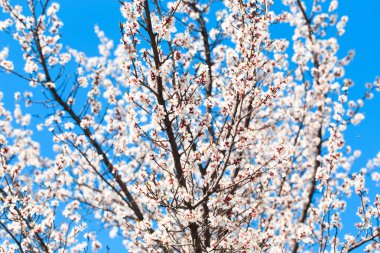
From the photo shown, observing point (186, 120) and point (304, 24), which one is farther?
point (304, 24)

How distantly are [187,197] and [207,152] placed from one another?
58cm

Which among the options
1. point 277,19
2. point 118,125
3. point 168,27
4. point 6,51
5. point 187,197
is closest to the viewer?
point 168,27

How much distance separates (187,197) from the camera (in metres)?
4.59

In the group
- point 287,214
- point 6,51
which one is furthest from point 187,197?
point 6,51

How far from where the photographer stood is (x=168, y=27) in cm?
425

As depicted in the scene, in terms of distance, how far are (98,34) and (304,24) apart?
644 cm

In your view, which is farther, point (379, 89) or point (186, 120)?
point (379, 89)

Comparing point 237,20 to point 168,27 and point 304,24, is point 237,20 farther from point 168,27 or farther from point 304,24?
point 304,24

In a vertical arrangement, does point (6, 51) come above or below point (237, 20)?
above

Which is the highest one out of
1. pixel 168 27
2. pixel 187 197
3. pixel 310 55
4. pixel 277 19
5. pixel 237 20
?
pixel 310 55

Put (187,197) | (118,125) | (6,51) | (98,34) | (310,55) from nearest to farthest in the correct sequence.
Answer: (187,197), (118,125), (6,51), (310,55), (98,34)

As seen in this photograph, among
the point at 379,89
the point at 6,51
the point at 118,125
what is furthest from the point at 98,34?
the point at 379,89

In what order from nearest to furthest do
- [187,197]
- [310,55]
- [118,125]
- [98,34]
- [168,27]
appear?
[168,27] < [187,197] < [118,125] < [310,55] < [98,34]

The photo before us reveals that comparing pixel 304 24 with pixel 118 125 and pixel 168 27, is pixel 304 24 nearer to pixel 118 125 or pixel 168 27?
pixel 118 125
